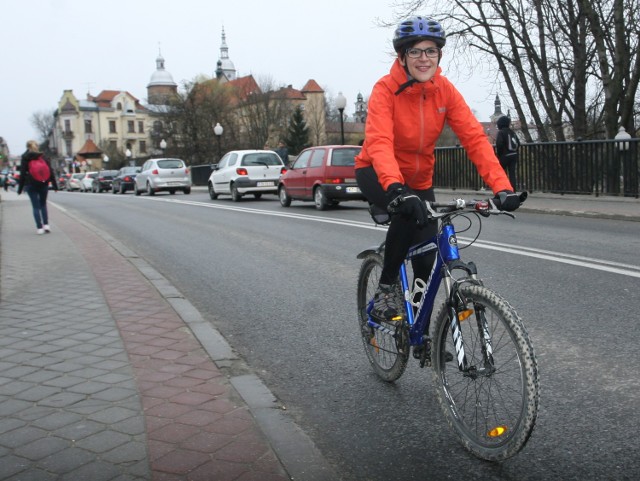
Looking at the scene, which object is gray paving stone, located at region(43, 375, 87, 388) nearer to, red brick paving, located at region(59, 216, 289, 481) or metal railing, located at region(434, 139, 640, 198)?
red brick paving, located at region(59, 216, 289, 481)

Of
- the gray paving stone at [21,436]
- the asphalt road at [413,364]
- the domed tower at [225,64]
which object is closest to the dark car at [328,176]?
the asphalt road at [413,364]

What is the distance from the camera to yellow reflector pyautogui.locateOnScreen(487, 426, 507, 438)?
294 centimetres

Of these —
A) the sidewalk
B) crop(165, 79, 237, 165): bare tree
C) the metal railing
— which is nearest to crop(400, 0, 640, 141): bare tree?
the metal railing

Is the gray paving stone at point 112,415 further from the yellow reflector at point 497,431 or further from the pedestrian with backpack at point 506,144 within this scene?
the pedestrian with backpack at point 506,144

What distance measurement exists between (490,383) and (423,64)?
61.4 inches

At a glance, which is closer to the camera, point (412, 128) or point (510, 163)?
point (412, 128)

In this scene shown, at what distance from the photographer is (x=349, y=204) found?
1958cm

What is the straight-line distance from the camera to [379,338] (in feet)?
13.9

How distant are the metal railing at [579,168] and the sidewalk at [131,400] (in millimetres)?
11922

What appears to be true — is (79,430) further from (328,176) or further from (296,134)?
(296,134)

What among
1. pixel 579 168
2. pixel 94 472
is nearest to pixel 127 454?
pixel 94 472

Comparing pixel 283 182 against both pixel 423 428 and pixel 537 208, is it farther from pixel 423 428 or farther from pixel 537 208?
pixel 423 428

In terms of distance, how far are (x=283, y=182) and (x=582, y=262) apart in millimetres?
12660

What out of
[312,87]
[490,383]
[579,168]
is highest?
[312,87]
